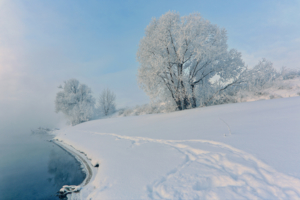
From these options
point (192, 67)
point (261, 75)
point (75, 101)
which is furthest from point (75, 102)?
point (261, 75)

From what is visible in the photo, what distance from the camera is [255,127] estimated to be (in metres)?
3.68

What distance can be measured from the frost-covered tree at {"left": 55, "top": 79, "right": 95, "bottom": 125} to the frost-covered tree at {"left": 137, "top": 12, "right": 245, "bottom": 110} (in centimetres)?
1422

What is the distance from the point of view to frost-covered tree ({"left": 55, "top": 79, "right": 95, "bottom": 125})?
20.5 m

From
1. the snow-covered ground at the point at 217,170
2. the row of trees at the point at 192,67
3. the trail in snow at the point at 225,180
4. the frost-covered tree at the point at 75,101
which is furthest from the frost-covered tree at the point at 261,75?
the frost-covered tree at the point at 75,101

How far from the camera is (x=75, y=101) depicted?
2216cm

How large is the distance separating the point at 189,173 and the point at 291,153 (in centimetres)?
166

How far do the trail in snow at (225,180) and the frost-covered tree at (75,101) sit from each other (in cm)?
Result: 2084

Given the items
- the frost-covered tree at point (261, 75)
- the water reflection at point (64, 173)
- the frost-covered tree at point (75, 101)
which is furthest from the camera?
the frost-covered tree at point (75, 101)

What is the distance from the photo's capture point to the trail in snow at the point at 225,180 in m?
1.67

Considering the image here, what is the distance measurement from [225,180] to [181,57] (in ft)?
27.0

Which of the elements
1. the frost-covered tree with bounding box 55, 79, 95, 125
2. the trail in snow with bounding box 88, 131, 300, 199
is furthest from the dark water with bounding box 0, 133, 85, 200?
the frost-covered tree with bounding box 55, 79, 95, 125

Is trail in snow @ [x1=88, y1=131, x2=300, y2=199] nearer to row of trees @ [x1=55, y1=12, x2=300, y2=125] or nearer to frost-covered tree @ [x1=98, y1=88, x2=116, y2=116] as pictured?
row of trees @ [x1=55, y1=12, x2=300, y2=125]

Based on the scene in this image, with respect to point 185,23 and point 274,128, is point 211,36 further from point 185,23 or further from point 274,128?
point 274,128

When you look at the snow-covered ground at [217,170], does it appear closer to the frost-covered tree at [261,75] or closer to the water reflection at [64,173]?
the water reflection at [64,173]
